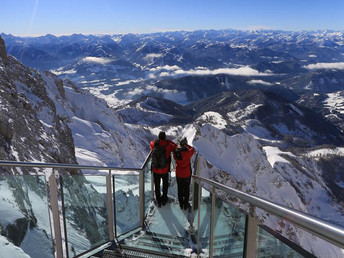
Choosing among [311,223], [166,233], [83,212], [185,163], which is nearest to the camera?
[311,223]

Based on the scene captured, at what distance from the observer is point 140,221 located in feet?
→ 22.7

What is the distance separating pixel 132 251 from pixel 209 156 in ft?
137

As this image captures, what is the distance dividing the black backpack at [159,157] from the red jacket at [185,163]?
1.11ft

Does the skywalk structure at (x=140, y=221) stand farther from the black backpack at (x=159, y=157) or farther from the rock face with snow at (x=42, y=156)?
the black backpack at (x=159, y=157)

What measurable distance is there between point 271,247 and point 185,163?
489 cm

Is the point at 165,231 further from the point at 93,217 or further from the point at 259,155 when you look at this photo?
the point at 259,155

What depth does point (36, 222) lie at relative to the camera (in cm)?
383

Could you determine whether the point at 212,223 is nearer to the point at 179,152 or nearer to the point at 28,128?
the point at 179,152

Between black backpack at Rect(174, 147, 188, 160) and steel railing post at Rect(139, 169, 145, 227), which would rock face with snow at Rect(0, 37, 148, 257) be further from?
black backpack at Rect(174, 147, 188, 160)

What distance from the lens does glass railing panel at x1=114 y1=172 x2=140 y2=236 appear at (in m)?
5.88

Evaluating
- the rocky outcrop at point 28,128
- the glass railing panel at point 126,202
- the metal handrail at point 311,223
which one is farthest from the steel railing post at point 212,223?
the rocky outcrop at point 28,128

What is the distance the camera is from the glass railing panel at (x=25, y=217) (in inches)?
137

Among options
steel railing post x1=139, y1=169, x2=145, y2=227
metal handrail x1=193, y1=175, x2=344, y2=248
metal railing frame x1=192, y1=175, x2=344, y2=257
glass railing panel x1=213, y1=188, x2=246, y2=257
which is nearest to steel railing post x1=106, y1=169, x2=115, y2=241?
steel railing post x1=139, y1=169, x2=145, y2=227

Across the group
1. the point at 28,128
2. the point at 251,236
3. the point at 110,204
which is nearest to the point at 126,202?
the point at 110,204
